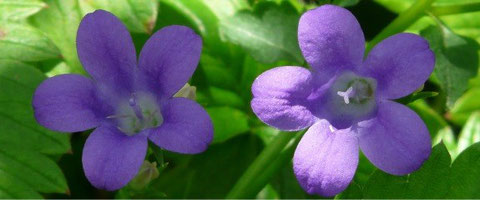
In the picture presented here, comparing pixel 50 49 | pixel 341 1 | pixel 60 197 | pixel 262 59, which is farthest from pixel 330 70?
pixel 60 197

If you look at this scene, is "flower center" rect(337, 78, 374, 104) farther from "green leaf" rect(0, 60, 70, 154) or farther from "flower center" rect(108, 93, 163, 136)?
"green leaf" rect(0, 60, 70, 154)

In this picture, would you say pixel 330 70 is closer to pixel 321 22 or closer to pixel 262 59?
pixel 321 22

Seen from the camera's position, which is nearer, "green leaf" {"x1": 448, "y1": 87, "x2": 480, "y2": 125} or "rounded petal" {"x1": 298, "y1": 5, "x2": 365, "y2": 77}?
"rounded petal" {"x1": 298, "y1": 5, "x2": 365, "y2": 77}

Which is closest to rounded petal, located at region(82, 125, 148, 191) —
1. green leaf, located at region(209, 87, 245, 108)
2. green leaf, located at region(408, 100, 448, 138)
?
green leaf, located at region(209, 87, 245, 108)

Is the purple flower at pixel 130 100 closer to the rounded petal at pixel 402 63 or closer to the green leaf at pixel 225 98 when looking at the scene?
the rounded petal at pixel 402 63

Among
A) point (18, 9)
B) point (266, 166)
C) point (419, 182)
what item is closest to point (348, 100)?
point (419, 182)
